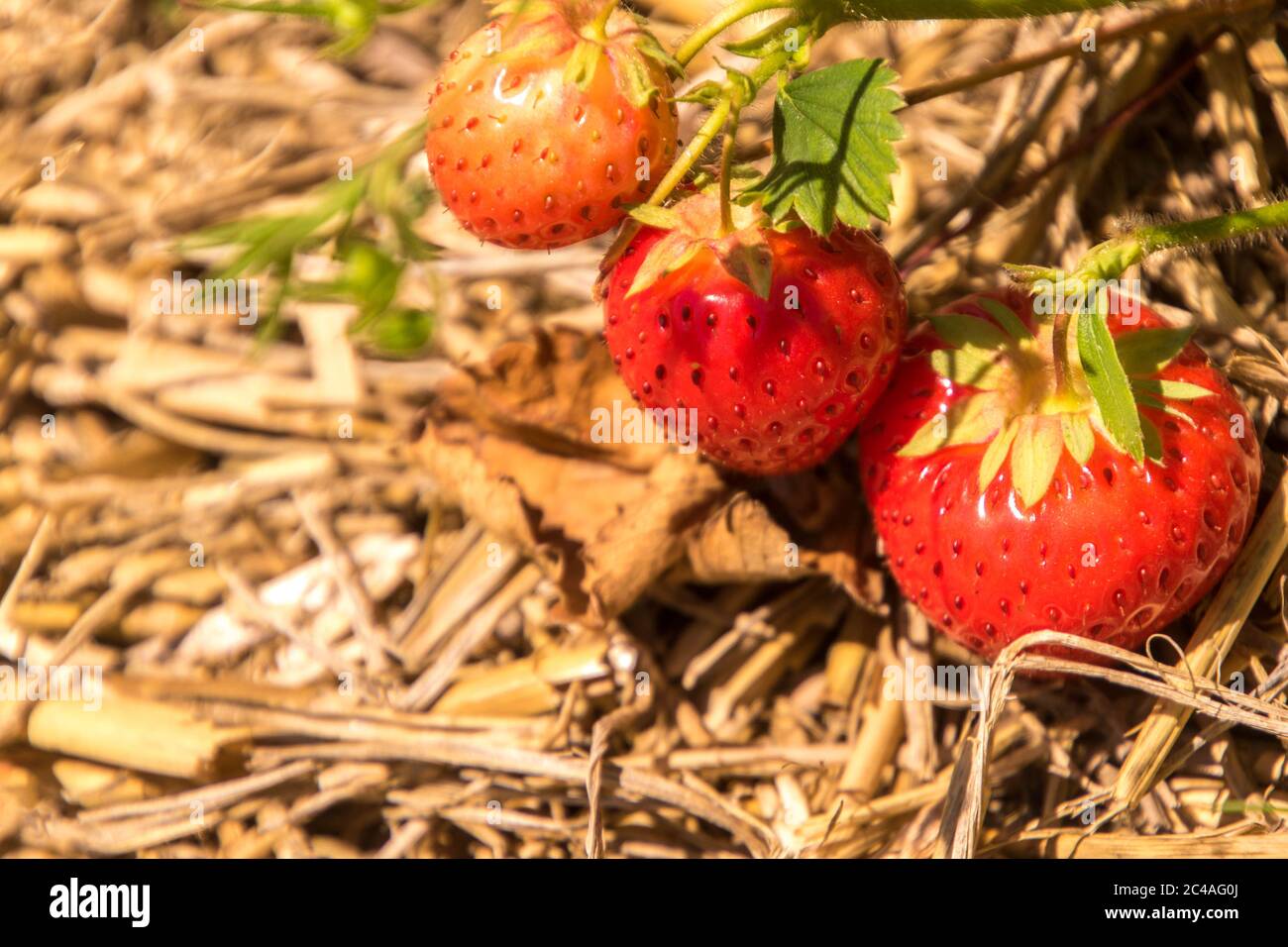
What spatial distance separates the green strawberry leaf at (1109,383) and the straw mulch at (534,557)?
193 mm

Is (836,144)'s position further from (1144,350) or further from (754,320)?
(1144,350)

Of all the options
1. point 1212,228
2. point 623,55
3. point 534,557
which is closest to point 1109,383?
point 1212,228

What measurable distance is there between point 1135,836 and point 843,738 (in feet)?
0.97

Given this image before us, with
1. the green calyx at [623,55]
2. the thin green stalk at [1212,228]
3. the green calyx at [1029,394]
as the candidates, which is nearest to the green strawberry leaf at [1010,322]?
the green calyx at [1029,394]

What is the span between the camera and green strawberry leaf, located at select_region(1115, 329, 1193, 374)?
3.22 feet

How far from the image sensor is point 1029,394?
0.98m

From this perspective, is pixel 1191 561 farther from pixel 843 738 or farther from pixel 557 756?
pixel 557 756

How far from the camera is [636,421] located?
1245mm

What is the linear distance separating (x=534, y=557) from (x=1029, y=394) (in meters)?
0.48

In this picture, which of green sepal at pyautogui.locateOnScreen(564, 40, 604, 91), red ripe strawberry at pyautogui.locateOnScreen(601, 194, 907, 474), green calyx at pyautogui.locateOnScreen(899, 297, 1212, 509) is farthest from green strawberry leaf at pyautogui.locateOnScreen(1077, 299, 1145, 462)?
green sepal at pyautogui.locateOnScreen(564, 40, 604, 91)

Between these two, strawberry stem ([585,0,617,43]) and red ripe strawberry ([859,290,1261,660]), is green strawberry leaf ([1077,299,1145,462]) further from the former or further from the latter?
strawberry stem ([585,0,617,43])

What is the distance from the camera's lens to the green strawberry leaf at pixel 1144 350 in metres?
0.98

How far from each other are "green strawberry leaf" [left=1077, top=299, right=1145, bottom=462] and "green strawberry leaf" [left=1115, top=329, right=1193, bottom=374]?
0.32 ft

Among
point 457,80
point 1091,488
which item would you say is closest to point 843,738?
point 1091,488
